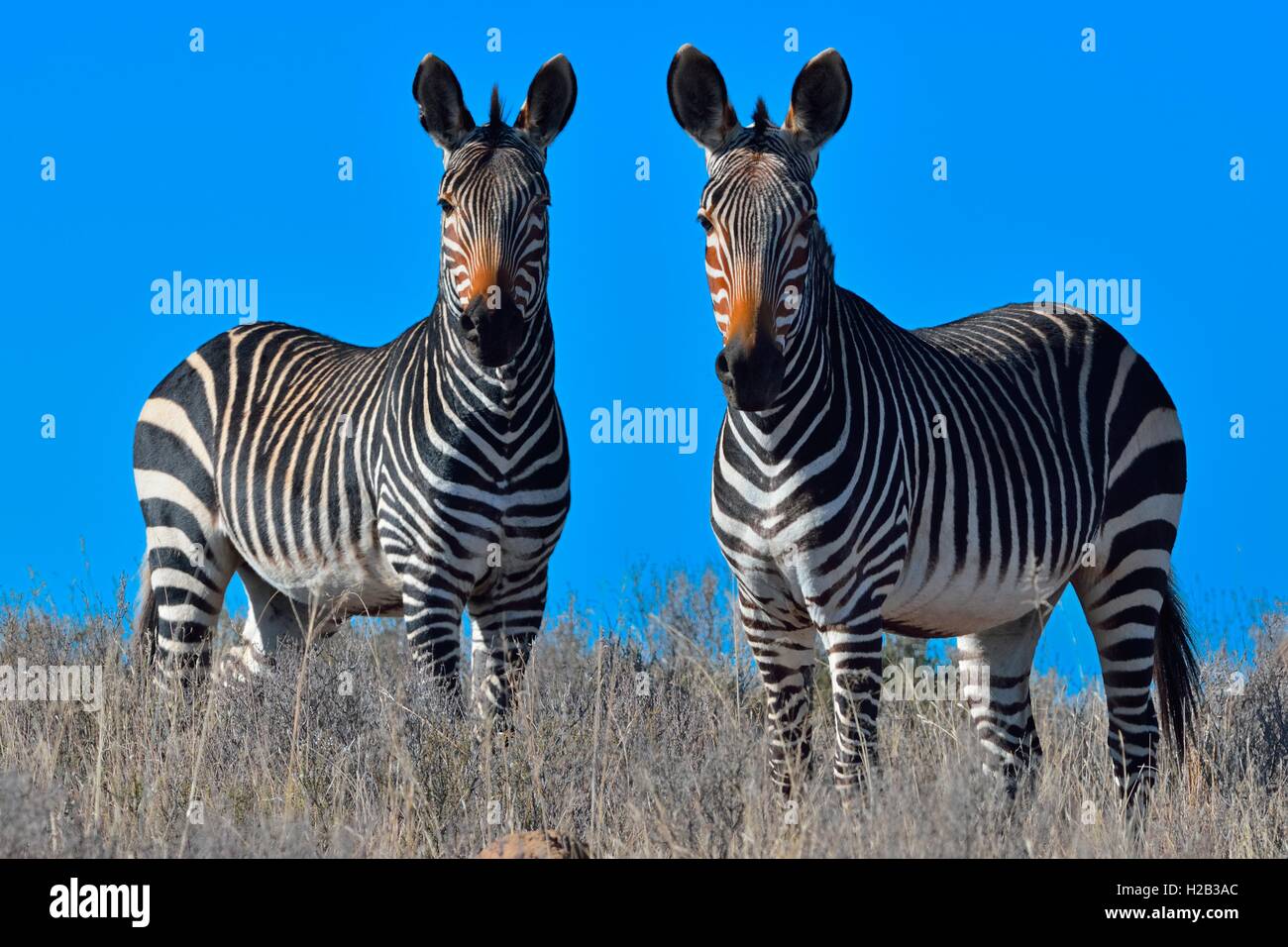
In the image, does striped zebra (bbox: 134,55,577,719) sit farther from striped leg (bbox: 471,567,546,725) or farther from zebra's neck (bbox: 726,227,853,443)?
zebra's neck (bbox: 726,227,853,443)

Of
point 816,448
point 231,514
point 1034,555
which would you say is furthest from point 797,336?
point 231,514

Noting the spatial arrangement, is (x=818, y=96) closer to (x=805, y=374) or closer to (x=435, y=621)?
(x=805, y=374)

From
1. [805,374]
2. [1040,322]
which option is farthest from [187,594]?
[1040,322]

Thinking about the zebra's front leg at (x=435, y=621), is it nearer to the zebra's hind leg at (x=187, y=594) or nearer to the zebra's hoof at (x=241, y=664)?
the zebra's hoof at (x=241, y=664)

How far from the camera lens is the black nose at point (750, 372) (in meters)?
6.33

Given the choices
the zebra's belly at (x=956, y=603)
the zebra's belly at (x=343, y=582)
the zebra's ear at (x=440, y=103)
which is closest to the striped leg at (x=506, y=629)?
the zebra's belly at (x=343, y=582)

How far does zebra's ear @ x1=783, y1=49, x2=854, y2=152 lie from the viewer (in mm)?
6980

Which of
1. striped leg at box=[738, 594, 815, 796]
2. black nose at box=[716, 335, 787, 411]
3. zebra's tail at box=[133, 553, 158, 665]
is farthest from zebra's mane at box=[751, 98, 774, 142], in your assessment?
zebra's tail at box=[133, 553, 158, 665]

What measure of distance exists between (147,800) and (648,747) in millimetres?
2399

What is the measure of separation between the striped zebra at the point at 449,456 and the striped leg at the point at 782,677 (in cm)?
164

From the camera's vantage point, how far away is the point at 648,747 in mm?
7184

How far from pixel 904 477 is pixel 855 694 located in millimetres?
1077

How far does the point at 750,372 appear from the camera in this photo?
6.33m
